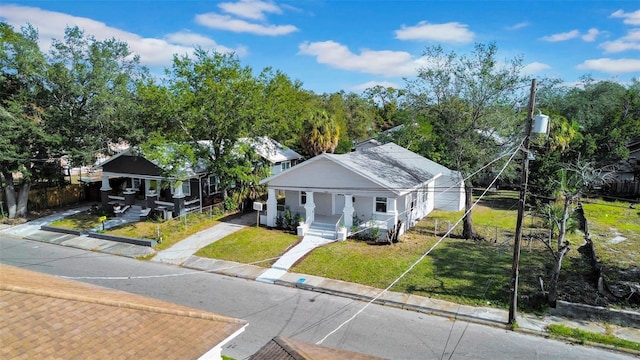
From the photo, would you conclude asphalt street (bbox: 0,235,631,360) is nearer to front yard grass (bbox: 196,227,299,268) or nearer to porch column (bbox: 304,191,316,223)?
front yard grass (bbox: 196,227,299,268)

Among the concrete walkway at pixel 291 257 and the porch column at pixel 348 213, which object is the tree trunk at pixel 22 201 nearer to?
the concrete walkway at pixel 291 257

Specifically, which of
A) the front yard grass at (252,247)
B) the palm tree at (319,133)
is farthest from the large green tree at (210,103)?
the palm tree at (319,133)

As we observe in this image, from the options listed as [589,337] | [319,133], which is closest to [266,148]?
[319,133]

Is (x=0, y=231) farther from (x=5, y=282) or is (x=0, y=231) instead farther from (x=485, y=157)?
(x=485, y=157)

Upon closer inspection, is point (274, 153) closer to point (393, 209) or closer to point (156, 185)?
point (156, 185)

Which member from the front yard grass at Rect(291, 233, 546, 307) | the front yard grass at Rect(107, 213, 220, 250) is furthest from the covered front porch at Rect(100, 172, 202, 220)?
the front yard grass at Rect(291, 233, 546, 307)

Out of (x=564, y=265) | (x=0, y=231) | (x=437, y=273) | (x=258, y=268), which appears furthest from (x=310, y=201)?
(x=0, y=231)

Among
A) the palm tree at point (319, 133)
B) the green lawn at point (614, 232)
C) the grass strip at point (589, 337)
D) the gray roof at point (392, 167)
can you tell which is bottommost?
the grass strip at point (589, 337)
